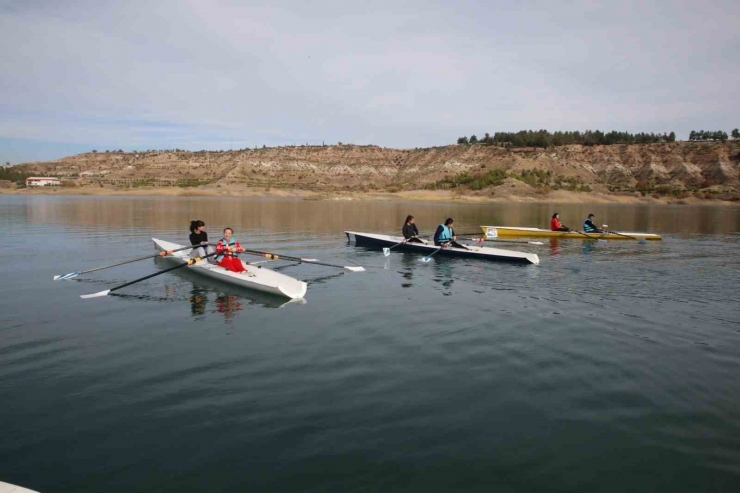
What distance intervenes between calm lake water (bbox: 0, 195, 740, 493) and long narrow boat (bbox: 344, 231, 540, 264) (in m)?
3.71

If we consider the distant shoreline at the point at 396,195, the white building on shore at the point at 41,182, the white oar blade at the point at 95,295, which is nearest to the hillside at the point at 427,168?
the distant shoreline at the point at 396,195

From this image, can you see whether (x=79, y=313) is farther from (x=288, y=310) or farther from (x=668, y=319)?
(x=668, y=319)

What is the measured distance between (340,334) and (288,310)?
2.29m

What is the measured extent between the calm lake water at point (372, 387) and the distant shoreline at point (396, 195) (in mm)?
69330

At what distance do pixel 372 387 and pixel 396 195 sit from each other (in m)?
83.7

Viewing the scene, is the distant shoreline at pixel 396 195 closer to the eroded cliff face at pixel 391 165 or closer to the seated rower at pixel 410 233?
the eroded cliff face at pixel 391 165

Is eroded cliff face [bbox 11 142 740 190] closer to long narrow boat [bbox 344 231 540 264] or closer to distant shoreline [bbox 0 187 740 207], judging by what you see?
distant shoreline [bbox 0 187 740 207]

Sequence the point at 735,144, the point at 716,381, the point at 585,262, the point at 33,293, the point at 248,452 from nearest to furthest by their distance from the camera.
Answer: the point at 248,452
the point at 716,381
the point at 33,293
the point at 585,262
the point at 735,144

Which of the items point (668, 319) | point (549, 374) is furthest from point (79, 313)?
point (668, 319)

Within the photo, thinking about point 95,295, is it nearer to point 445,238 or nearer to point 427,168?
point 445,238

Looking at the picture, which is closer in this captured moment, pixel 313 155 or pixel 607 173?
pixel 607 173

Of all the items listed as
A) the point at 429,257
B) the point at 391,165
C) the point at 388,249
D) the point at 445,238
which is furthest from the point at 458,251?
the point at 391,165

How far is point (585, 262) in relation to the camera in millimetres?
19828

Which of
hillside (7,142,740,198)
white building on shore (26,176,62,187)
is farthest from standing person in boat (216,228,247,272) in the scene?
white building on shore (26,176,62,187)
